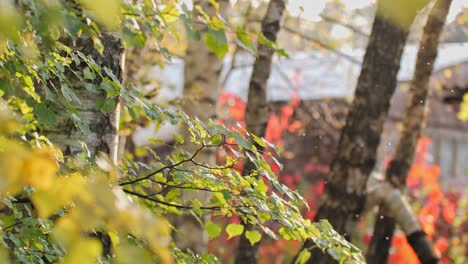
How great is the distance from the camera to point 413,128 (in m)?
6.23

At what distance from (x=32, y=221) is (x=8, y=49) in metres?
0.54

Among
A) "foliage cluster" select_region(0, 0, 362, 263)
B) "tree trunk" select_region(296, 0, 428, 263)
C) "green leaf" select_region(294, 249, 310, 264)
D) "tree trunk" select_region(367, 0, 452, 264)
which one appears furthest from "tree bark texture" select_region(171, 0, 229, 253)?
"green leaf" select_region(294, 249, 310, 264)

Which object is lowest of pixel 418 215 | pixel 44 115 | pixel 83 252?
pixel 418 215

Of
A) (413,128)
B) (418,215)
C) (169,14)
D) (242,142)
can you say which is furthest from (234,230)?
(418,215)

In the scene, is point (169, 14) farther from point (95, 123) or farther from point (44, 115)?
point (44, 115)

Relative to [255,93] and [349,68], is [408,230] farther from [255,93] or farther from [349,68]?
[349,68]

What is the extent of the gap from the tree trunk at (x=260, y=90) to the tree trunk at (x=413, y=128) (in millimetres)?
1196

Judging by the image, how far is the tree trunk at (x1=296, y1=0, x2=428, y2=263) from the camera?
4.74 meters

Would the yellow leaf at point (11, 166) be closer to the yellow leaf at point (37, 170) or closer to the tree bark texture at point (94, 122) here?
the yellow leaf at point (37, 170)

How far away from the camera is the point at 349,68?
690 inches

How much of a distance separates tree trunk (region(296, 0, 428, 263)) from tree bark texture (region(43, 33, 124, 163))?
2195 millimetres

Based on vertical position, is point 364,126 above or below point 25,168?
below

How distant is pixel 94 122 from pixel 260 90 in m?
2.29

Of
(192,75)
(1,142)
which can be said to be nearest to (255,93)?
(192,75)
